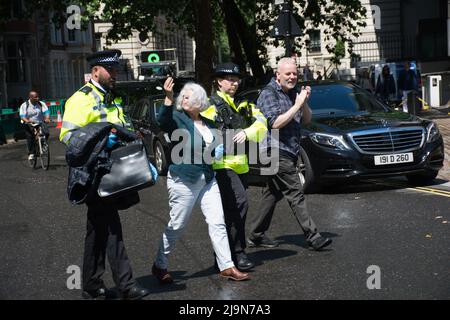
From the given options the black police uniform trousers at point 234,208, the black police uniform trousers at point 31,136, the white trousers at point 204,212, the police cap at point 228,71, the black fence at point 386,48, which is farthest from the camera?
the black fence at point 386,48

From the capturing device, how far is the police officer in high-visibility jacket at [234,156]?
7.19m

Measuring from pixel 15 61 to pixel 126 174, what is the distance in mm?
49715

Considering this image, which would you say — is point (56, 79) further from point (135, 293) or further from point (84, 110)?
point (135, 293)

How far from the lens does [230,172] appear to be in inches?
288

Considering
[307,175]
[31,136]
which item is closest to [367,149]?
[307,175]

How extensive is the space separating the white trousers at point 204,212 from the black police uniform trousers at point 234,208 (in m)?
0.36

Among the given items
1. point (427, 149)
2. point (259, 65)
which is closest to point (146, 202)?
point (427, 149)

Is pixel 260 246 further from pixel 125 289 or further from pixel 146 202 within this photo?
pixel 146 202

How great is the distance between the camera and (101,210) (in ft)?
21.0

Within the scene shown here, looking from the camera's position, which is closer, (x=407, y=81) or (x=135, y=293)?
(x=135, y=293)

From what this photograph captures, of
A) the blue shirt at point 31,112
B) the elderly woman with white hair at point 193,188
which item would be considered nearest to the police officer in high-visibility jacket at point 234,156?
the elderly woman with white hair at point 193,188

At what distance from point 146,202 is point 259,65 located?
59.8 ft

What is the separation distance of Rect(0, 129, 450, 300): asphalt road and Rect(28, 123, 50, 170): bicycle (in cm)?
550

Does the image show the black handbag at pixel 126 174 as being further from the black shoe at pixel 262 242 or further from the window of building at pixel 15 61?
the window of building at pixel 15 61
